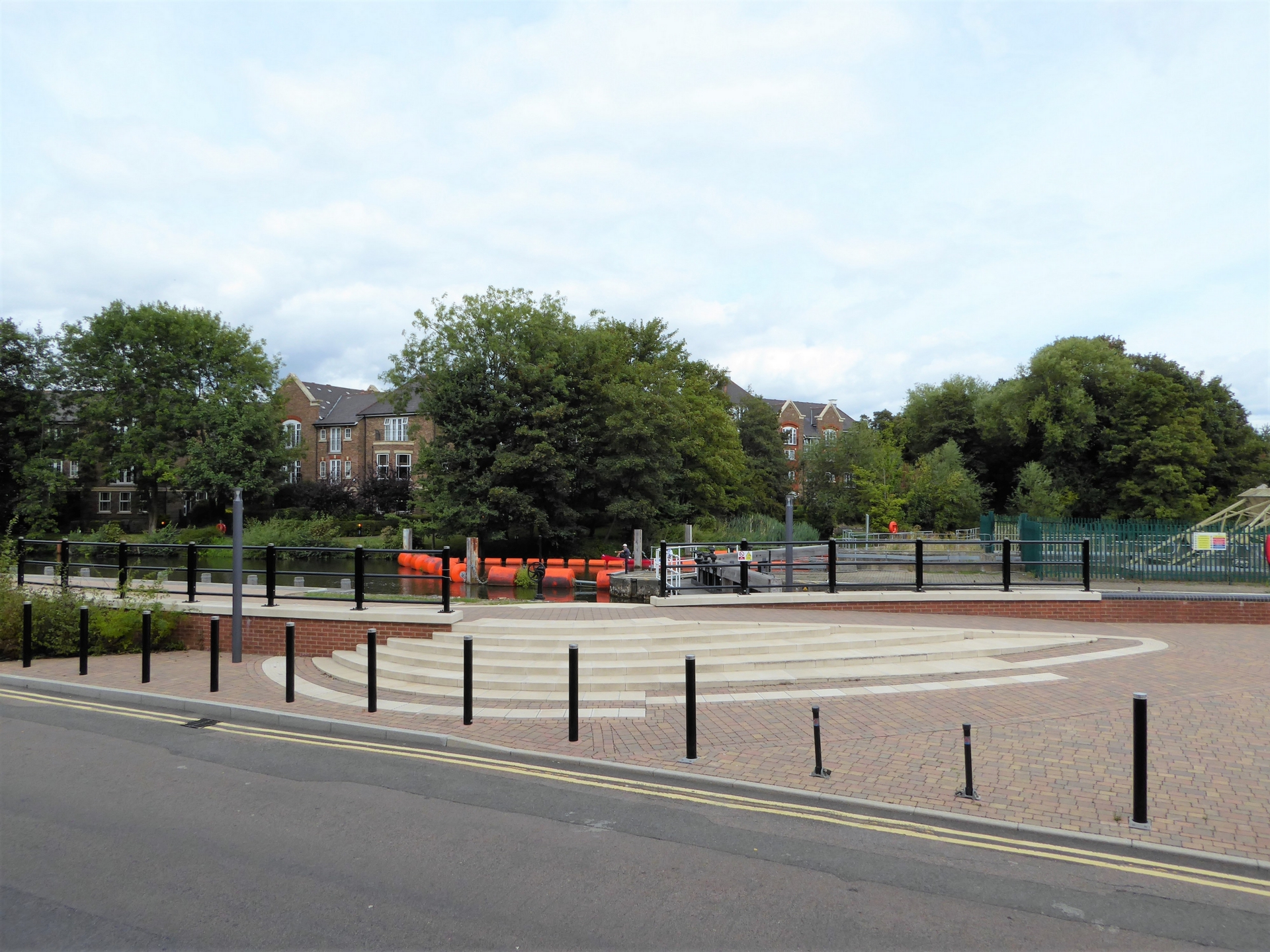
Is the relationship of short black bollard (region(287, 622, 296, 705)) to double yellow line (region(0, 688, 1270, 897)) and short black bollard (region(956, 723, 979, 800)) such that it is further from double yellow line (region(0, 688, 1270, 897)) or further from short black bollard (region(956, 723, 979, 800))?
short black bollard (region(956, 723, 979, 800))

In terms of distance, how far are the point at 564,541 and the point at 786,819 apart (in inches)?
1442

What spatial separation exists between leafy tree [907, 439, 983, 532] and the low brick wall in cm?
4441

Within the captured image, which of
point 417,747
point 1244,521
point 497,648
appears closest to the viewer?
point 417,747

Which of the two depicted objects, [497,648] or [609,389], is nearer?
[497,648]

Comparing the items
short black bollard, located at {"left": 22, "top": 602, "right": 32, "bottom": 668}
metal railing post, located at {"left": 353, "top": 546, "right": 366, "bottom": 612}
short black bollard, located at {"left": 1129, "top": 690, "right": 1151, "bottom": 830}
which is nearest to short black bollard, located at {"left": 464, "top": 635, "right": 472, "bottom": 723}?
metal railing post, located at {"left": 353, "top": 546, "right": 366, "bottom": 612}

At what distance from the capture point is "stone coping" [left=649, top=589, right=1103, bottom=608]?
44.7ft

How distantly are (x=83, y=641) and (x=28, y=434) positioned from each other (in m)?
55.0

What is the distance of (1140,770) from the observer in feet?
18.7

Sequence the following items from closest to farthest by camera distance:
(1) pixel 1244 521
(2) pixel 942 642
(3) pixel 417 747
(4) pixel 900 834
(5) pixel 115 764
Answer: (4) pixel 900 834 → (5) pixel 115 764 → (3) pixel 417 747 → (2) pixel 942 642 → (1) pixel 1244 521

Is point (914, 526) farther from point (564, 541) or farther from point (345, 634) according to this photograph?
point (345, 634)

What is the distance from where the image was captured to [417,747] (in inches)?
307

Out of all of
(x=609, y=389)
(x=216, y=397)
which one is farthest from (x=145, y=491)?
(x=609, y=389)

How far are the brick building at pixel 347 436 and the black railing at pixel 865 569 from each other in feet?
150

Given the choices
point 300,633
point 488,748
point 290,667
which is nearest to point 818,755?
point 488,748
